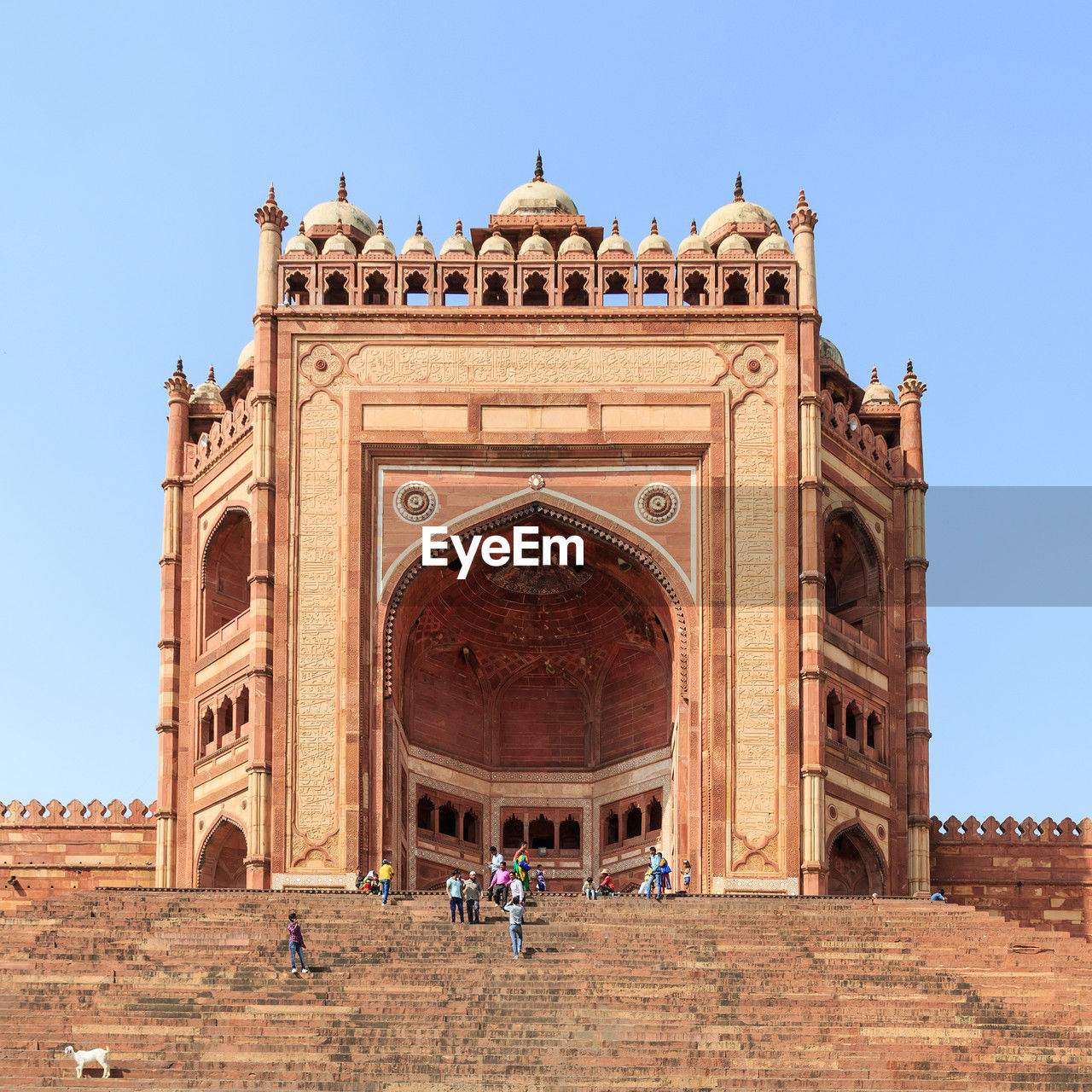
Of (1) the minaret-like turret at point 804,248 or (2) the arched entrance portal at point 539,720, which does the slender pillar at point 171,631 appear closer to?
(2) the arched entrance portal at point 539,720

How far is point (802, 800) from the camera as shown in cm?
4203

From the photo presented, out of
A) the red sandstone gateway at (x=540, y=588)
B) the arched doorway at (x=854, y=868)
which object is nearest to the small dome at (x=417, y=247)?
the red sandstone gateway at (x=540, y=588)

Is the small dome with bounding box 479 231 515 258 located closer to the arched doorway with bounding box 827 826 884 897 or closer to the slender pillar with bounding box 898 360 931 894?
the slender pillar with bounding box 898 360 931 894

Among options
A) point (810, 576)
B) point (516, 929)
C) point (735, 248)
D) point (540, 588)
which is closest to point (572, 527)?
point (540, 588)

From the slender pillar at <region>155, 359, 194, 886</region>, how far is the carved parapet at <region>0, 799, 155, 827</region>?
808 mm

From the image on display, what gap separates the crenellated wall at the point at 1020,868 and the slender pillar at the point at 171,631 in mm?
13847

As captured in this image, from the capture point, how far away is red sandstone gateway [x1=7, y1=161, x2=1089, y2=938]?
4238 cm

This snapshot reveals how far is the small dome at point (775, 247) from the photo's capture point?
45062mm

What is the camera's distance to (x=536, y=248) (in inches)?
1779

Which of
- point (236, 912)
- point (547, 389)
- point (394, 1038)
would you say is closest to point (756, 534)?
point (547, 389)

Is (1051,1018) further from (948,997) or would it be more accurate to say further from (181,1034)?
(181,1034)

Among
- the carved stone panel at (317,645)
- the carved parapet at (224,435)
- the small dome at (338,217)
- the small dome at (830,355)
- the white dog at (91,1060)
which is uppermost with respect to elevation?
the small dome at (338,217)

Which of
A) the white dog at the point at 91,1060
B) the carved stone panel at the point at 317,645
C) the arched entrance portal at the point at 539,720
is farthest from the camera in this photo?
the arched entrance portal at the point at 539,720

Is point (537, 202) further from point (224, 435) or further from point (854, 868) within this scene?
point (854, 868)
